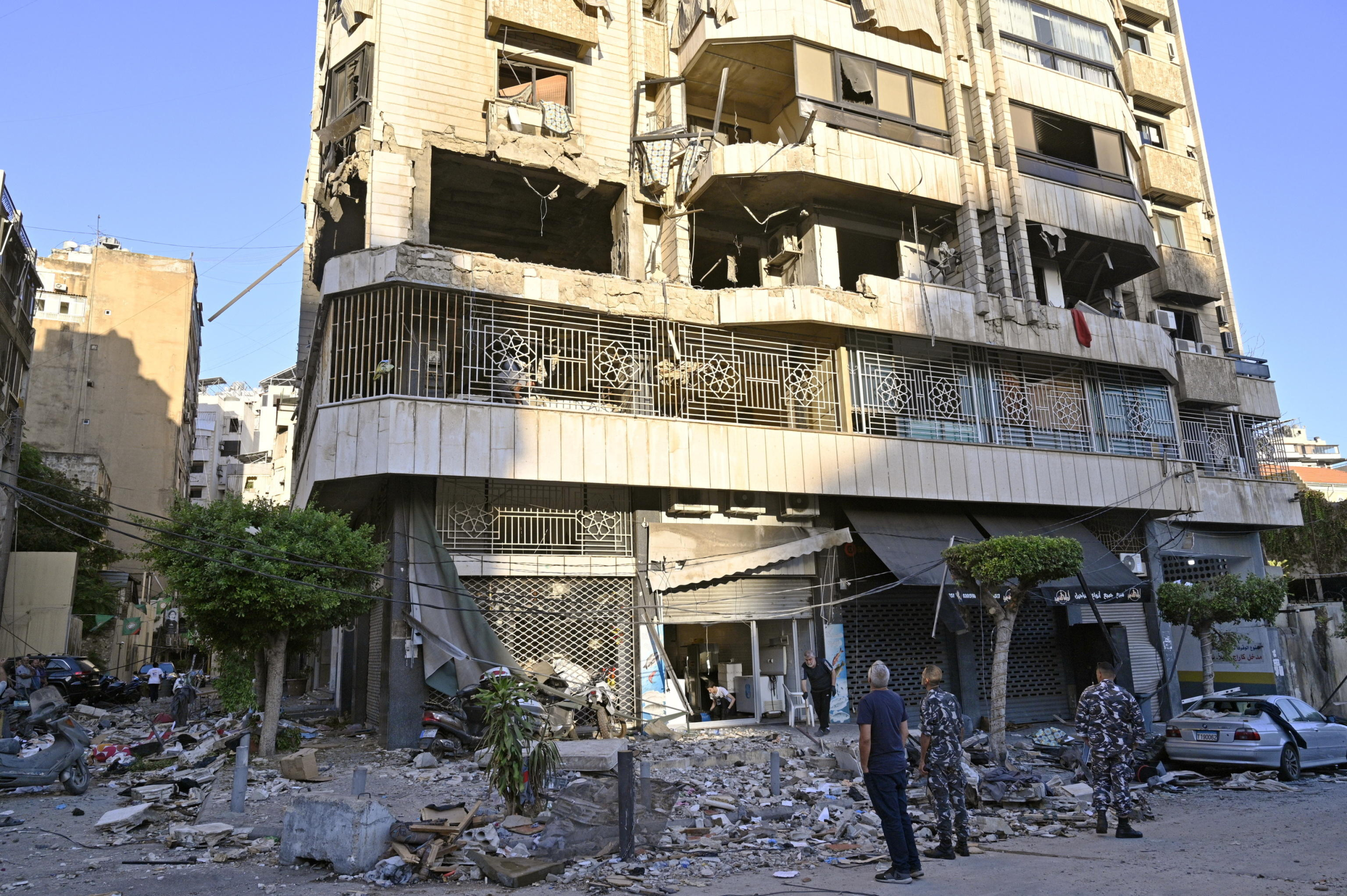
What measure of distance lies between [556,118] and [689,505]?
8.62 meters

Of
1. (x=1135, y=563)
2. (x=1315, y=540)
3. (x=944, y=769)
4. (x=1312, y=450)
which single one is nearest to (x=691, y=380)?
(x=944, y=769)

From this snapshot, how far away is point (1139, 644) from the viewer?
911 inches

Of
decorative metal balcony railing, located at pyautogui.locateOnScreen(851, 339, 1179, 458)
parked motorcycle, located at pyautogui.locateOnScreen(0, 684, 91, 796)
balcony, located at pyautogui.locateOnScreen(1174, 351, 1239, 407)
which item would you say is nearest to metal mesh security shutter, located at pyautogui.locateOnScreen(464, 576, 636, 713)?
parked motorcycle, located at pyautogui.locateOnScreen(0, 684, 91, 796)

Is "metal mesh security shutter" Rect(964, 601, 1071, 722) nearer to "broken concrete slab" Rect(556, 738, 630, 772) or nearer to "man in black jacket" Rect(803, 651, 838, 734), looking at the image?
"man in black jacket" Rect(803, 651, 838, 734)

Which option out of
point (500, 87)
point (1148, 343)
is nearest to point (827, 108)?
point (500, 87)

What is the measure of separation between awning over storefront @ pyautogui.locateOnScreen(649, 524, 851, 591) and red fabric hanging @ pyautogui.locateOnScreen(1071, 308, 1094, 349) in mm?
8622

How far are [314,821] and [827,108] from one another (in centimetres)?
1802

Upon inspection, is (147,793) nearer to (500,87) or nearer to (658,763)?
(658,763)

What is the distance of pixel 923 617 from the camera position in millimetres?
20406

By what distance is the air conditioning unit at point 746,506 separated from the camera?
61.1ft

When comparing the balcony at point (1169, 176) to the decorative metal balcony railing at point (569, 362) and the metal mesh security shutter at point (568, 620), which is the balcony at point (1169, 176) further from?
the metal mesh security shutter at point (568, 620)

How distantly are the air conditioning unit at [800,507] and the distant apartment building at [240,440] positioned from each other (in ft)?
176

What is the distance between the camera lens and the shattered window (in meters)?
19.7

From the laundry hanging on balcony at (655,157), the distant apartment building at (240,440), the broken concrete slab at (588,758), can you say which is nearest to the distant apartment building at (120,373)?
the distant apartment building at (240,440)
